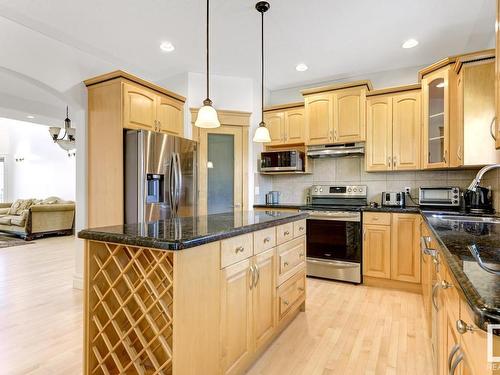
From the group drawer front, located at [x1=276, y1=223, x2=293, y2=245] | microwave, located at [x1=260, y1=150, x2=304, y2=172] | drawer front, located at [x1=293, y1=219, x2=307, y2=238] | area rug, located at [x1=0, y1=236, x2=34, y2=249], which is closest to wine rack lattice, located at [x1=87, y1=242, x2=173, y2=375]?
drawer front, located at [x1=276, y1=223, x2=293, y2=245]

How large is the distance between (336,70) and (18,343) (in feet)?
14.5

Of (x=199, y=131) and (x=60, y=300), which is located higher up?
(x=199, y=131)

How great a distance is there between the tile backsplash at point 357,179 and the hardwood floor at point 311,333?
1384 millimetres

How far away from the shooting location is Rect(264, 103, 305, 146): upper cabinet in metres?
4.21

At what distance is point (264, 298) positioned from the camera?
1.97 metres

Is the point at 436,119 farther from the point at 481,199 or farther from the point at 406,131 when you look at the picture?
the point at 481,199

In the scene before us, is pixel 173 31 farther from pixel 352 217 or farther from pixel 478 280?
pixel 478 280

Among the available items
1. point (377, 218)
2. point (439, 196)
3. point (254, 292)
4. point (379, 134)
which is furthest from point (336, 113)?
point (254, 292)

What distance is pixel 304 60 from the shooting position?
366 cm

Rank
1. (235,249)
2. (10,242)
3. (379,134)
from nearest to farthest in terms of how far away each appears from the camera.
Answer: (235,249) → (379,134) → (10,242)

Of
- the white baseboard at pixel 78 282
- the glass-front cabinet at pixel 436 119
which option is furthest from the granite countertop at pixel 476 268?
the white baseboard at pixel 78 282

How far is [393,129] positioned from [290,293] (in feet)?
8.15

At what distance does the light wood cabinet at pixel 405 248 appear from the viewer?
3217mm

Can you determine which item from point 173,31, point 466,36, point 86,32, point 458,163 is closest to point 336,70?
point 466,36
